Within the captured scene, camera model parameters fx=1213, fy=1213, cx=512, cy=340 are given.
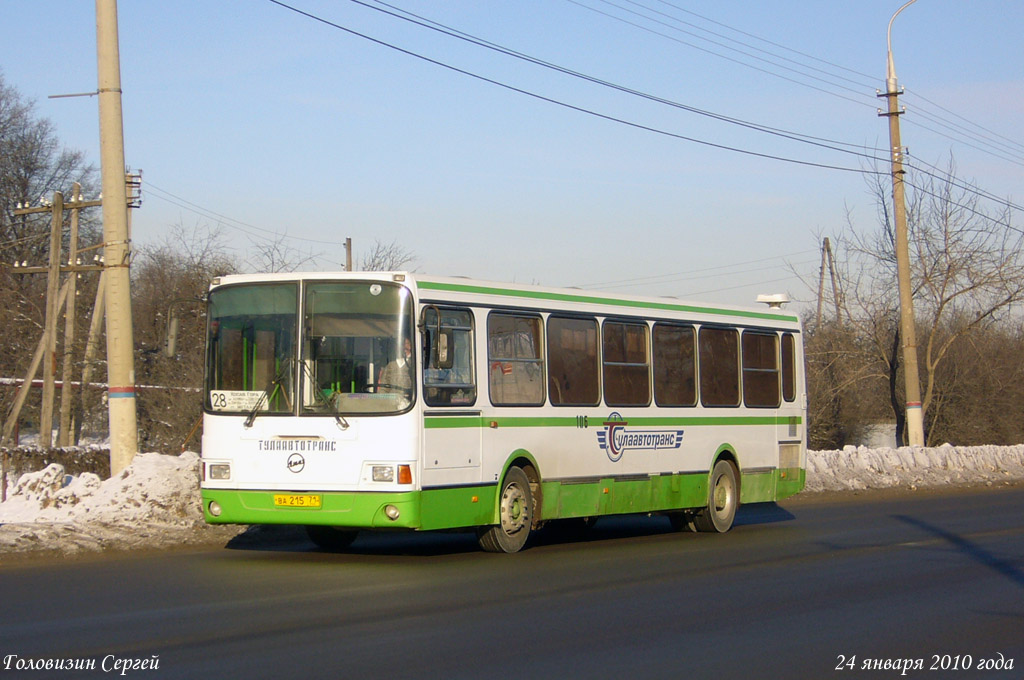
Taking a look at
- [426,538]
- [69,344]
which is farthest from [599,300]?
[69,344]

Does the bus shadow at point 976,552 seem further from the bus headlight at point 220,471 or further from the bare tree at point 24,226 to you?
the bare tree at point 24,226

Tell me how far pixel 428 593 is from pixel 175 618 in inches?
90.9

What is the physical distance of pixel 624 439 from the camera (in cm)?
1572

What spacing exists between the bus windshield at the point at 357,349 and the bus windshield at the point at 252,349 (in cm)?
23

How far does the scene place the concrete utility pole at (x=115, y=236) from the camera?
15.8 metres

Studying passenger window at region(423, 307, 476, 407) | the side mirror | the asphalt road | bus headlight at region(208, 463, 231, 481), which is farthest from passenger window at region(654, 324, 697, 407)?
bus headlight at region(208, 463, 231, 481)

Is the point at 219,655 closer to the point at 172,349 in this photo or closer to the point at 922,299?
the point at 172,349

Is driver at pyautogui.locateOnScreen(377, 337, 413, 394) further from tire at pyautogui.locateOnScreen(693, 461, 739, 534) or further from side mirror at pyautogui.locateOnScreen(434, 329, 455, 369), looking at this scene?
tire at pyautogui.locateOnScreen(693, 461, 739, 534)

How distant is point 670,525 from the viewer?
61.8ft

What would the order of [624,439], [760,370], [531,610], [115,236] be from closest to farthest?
[531,610] → [624,439] → [115,236] → [760,370]

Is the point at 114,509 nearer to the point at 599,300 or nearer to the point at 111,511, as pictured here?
the point at 111,511

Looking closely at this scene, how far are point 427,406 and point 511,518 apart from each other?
79.5 inches

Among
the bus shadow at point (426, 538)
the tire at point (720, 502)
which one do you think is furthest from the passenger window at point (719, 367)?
the bus shadow at point (426, 538)

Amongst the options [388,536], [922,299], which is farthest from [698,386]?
[922,299]
